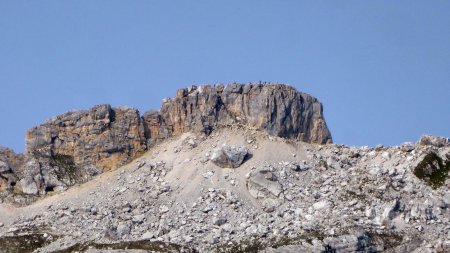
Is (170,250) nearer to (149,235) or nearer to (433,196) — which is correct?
(149,235)

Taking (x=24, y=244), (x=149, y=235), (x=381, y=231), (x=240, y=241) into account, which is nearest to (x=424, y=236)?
(x=381, y=231)

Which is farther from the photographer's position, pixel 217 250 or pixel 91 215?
pixel 91 215

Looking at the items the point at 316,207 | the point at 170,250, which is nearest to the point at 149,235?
the point at 170,250

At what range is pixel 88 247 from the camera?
18812 cm

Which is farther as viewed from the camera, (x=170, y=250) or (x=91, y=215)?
(x=91, y=215)

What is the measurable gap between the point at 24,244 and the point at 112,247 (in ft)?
46.9

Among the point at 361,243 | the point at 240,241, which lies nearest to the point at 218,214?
the point at 240,241

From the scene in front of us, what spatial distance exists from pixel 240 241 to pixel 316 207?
1356 cm

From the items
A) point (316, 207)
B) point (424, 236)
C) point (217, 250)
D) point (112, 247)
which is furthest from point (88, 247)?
point (424, 236)

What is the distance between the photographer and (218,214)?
195m

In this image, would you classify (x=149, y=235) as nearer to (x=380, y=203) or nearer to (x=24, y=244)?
(x=24, y=244)

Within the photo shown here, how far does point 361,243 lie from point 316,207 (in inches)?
486

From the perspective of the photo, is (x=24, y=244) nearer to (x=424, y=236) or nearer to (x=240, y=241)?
(x=240, y=241)

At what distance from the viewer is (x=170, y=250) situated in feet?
609
